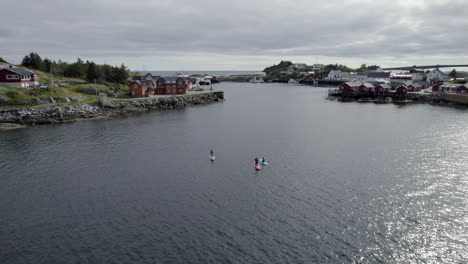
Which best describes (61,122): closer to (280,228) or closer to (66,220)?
(66,220)

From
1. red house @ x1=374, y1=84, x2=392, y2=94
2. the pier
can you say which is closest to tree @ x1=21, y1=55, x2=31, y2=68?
red house @ x1=374, y1=84, x2=392, y2=94

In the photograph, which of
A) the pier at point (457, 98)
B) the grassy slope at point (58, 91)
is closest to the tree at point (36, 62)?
the grassy slope at point (58, 91)

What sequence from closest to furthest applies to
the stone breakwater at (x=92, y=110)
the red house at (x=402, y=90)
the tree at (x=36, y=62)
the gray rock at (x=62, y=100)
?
the stone breakwater at (x=92, y=110) < the gray rock at (x=62, y=100) < the tree at (x=36, y=62) < the red house at (x=402, y=90)

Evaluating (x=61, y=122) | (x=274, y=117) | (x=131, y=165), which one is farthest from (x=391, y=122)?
(x=61, y=122)

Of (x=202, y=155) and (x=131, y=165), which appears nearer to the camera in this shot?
(x=131, y=165)

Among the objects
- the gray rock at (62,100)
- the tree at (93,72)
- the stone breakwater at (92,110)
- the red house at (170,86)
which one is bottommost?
the stone breakwater at (92,110)

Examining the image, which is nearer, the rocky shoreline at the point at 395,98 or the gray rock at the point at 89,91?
the gray rock at the point at 89,91

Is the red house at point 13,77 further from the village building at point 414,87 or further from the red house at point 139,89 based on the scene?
the village building at point 414,87
